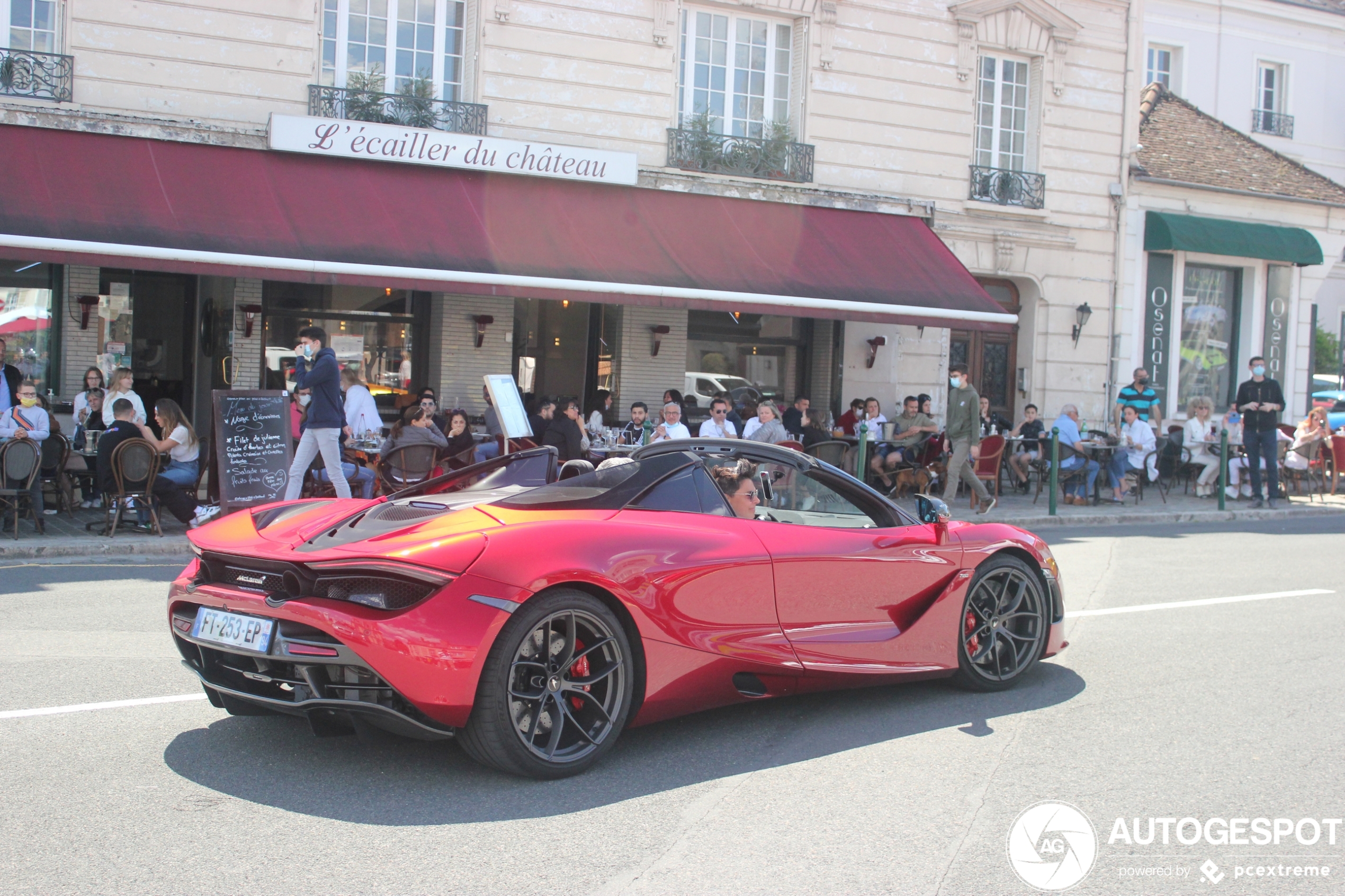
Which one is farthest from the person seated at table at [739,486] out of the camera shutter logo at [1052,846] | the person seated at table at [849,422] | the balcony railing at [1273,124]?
the balcony railing at [1273,124]

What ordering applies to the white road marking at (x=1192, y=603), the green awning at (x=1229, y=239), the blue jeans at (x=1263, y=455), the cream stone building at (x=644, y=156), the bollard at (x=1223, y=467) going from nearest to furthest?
the white road marking at (x=1192, y=603) → the cream stone building at (x=644, y=156) → the bollard at (x=1223, y=467) → the blue jeans at (x=1263, y=455) → the green awning at (x=1229, y=239)

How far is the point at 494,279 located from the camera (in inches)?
523

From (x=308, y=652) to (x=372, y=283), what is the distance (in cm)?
933

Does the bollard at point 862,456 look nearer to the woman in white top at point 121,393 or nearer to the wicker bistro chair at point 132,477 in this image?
the wicker bistro chair at point 132,477

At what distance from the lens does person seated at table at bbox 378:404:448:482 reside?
11.4m

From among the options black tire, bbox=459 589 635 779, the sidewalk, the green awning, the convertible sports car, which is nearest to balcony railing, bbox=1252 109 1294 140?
the green awning

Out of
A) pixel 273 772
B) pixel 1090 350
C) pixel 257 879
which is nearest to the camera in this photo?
pixel 257 879

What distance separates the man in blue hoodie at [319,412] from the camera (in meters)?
10.5

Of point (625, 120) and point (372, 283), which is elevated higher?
point (625, 120)

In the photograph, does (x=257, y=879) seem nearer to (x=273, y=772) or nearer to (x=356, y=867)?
(x=356, y=867)

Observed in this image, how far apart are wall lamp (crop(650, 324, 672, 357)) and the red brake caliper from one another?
1277cm

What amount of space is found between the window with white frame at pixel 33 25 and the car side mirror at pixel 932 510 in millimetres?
12395

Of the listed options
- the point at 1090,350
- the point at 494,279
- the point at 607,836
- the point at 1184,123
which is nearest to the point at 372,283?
the point at 494,279

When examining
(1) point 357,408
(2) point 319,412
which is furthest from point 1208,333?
(2) point 319,412
